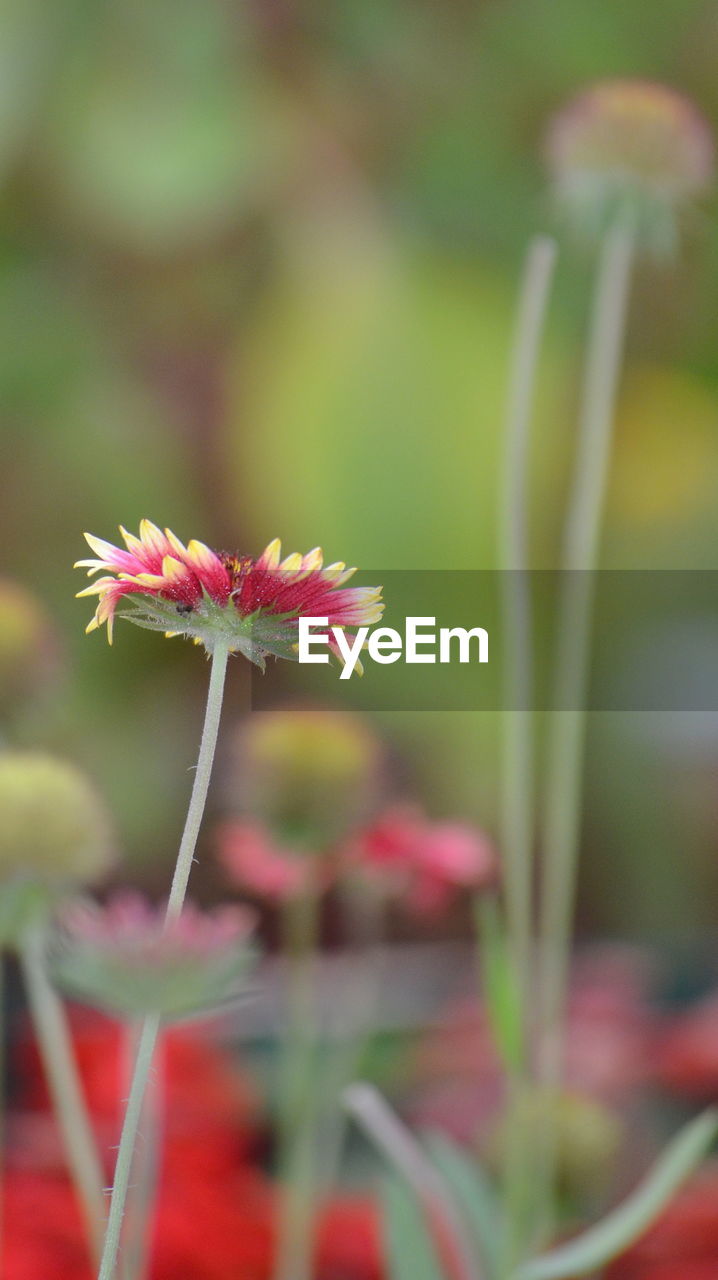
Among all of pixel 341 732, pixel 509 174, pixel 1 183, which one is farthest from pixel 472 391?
pixel 341 732

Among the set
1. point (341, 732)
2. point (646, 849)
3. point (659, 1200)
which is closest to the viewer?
point (659, 1200)

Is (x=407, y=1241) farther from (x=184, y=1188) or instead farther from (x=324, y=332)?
(x=324, y=332)

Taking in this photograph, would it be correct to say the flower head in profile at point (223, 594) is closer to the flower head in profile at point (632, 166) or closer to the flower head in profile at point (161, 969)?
the flower head in profile at point (161, 969)

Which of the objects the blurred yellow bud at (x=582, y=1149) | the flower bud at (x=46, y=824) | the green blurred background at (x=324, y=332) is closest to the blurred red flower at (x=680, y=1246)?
the blurred yellow bud at (x=582, y=1149)

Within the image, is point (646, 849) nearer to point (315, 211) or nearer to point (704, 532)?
point (704, 532)

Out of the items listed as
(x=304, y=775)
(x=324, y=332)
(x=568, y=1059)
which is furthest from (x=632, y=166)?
(x=324, y=332)

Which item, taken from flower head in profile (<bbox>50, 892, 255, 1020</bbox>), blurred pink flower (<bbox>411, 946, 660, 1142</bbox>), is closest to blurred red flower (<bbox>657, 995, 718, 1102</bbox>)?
blurred pink flower (<bbox>411, 946, 660, 1142</bbox>)
